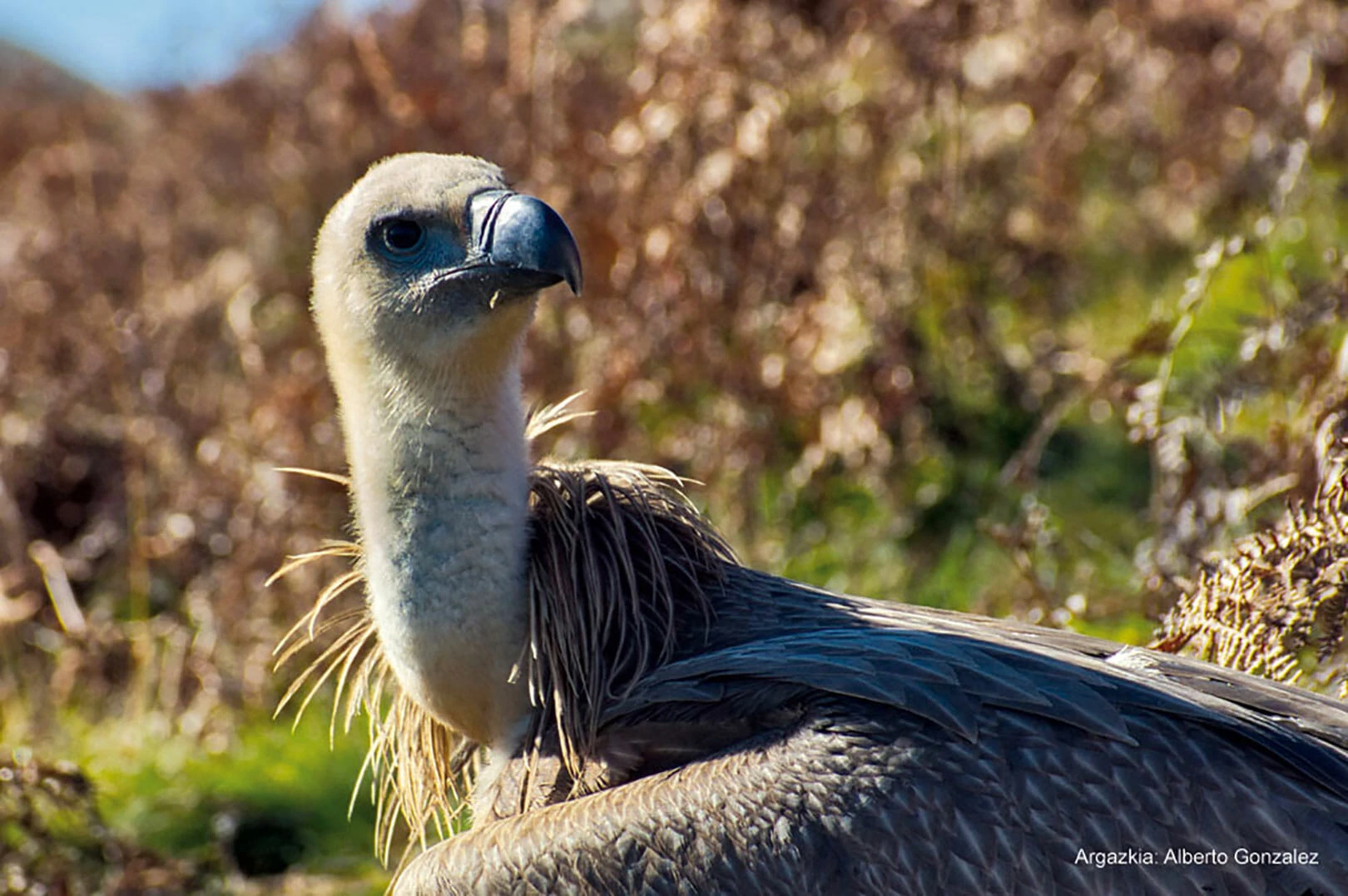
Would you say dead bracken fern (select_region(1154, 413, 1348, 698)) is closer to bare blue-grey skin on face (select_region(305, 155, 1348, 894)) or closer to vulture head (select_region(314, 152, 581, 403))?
bare blue-grey skin on face (select_region(305, 155, 1348, 894))

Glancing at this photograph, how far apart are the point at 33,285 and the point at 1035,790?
714 centimetres

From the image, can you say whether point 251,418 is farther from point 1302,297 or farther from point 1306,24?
point 1306,24

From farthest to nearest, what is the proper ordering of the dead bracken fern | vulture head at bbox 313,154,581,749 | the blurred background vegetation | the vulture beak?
1. the blurred background vegetation
2. the dead bracken fern
3. vulture head at bbox 313,154,581,749
4. the vulture beak

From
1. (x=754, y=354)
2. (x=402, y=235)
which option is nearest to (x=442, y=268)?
(x=402, y=235)

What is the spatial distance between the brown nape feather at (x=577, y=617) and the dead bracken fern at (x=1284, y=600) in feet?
4.13

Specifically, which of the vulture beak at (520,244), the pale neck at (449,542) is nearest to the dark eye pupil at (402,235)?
the vulture beak at (520,244)

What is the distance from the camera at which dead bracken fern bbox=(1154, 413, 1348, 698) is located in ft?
14.3

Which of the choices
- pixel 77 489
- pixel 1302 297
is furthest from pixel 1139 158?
pixel 77 489

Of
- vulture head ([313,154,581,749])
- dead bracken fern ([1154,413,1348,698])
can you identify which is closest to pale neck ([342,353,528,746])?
vulture head ([313,154,581,749])

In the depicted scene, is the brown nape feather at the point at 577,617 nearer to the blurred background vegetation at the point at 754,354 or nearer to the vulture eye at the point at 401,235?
the vulture eye at the point at 401,235

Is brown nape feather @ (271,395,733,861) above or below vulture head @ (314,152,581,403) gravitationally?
below

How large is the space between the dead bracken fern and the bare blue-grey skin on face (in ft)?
1.51

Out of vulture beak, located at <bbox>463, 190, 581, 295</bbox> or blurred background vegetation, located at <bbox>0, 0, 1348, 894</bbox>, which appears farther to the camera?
blurred background vegetation, located at <bbox>0, 0, 1348, 894</bbox>

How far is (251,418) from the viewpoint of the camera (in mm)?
8094
